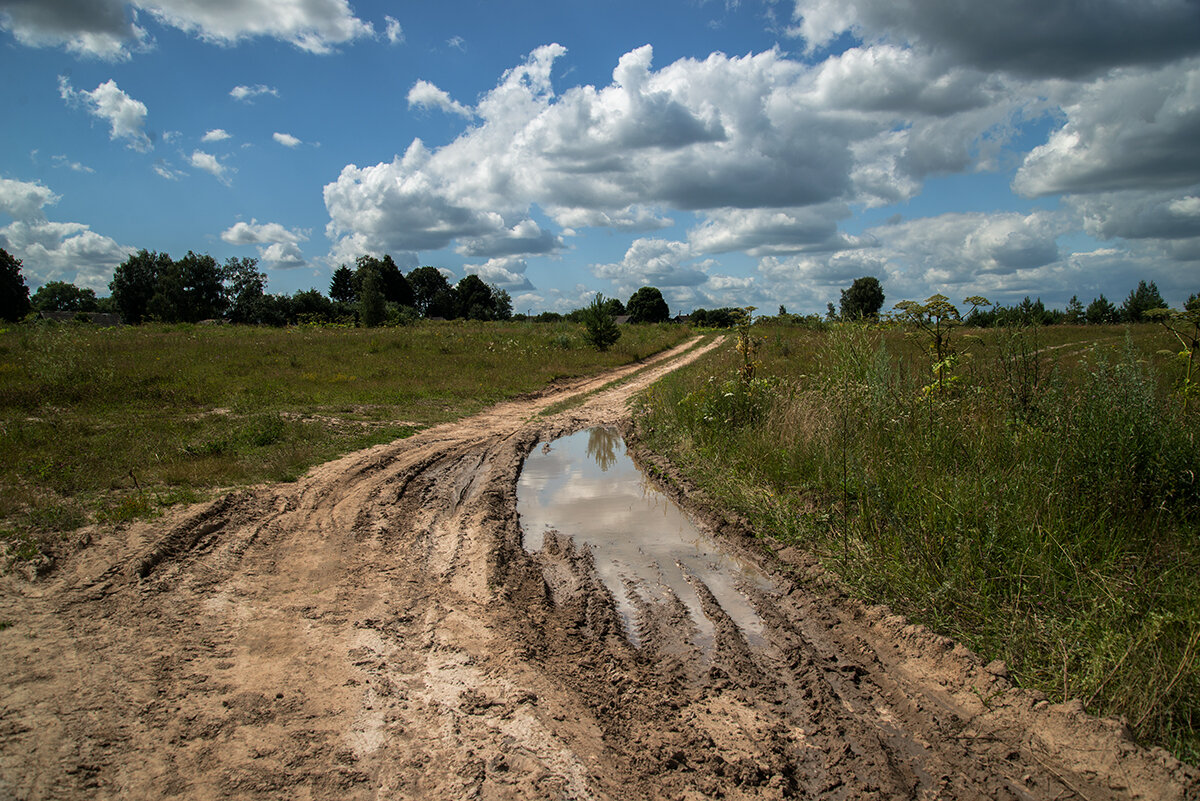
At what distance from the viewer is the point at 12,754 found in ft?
9.25

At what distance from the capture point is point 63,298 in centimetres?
9175

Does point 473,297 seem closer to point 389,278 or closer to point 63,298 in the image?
point 389,278

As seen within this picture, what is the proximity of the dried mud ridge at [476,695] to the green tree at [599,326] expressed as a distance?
22.8 meters

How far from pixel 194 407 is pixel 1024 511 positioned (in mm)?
13390

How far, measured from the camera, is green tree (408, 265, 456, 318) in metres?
84.4

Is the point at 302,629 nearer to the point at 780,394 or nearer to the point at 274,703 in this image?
the point at 274,703

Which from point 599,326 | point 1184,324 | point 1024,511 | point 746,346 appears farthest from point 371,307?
point 1024,511

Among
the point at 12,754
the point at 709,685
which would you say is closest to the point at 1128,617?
the point at 709,685

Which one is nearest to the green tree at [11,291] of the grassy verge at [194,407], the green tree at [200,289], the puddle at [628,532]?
the green tree at [200,289]

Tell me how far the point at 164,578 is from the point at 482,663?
9.87 feet

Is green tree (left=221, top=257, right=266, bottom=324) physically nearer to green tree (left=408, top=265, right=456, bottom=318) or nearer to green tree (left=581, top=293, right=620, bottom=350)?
green tree (left=408, top=265, right=456, bottom=318)

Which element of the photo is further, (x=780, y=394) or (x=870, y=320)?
(x=870, y=320)

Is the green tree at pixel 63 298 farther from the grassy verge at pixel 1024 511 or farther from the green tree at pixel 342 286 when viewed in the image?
the grassy verge at pixel 1024 511

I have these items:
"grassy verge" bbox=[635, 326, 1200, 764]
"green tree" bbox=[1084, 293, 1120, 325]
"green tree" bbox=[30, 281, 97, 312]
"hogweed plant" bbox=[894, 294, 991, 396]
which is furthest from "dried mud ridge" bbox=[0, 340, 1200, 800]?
"green tree" bbox=[30, 281, 97, 312]
